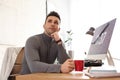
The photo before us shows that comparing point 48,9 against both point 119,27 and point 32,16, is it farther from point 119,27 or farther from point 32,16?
point 119,27

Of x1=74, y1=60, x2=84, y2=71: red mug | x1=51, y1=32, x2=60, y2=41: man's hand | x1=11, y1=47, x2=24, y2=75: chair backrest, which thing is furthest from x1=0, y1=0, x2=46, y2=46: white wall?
x1=74, y1=60, x2=84, y2=71: red mug

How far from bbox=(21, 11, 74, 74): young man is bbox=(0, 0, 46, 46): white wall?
167cm

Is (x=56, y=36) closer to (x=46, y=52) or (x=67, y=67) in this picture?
(x=46, y=52)

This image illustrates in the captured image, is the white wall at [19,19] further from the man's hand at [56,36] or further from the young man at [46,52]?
the man's hand at [56,36]

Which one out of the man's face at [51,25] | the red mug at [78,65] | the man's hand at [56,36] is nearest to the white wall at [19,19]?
the man's face at [51,25]

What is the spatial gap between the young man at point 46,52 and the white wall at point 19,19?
5.49 ft

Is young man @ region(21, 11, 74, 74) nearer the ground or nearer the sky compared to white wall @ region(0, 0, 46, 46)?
nearer the ground

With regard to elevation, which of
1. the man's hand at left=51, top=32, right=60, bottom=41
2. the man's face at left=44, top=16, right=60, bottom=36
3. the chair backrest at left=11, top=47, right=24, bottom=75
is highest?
the man's face at left=44, top=16, right=60, bottom=36

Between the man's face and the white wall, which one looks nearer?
the man's face

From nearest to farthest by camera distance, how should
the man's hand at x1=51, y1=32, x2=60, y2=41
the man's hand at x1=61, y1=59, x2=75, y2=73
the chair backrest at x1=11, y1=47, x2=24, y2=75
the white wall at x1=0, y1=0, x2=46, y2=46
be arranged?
the man's hand at x1=61, y1=59, x2=75, y2=73 → the man's hand at x1=51, y1=32, x2=60, y2=41 → the chair backrest at x1=11, y1=47, x2=24, y2=75 → the white wall at x1=0, y1=0, x2=46, y2=46

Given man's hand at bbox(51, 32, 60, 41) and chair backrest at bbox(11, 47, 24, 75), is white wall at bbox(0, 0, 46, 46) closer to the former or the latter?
chair backrest at bbox(11, 47, 24, 75)

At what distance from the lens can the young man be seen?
1.48 m

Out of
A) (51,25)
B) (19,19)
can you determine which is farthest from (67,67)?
(19,19)

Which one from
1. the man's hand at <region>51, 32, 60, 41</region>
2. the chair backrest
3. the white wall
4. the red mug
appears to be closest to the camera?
the red mug
